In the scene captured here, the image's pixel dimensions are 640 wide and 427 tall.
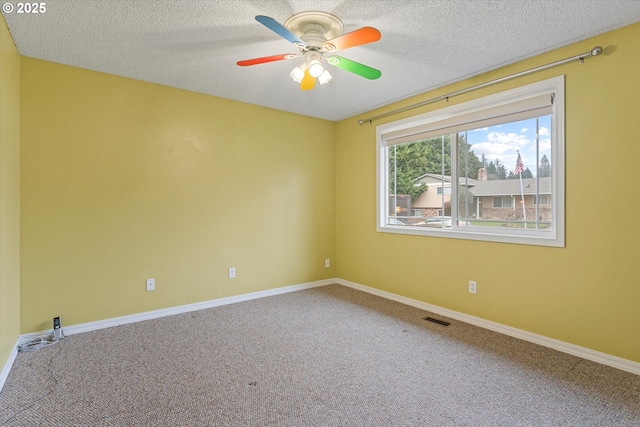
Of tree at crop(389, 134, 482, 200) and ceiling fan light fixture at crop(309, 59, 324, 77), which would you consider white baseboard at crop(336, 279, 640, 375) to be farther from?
ceiling fan light fixture at crop(309, 59, 324, 77)

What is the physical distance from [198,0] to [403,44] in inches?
58.0

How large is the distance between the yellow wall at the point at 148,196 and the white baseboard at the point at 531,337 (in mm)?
1523

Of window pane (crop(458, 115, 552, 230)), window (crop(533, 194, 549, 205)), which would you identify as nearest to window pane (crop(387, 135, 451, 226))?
window pane (crop(458, 115, 552, 230))

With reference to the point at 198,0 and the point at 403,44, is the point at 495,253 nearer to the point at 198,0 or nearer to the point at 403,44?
the point at 403,44

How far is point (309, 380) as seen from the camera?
2.13 m

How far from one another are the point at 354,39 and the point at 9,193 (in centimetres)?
263

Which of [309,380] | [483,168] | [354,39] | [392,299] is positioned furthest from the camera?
[392,299]

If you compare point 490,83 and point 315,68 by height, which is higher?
point 490,83

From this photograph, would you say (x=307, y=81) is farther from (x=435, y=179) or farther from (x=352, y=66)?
(x=435, y=179)

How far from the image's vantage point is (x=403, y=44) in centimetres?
249

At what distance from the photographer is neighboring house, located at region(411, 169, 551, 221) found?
2.79 metres

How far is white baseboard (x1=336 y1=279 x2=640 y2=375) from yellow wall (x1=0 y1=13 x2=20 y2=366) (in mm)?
3473

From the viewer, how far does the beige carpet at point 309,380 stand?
1776mm

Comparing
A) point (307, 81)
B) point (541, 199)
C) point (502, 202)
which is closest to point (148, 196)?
point (307, 81)
